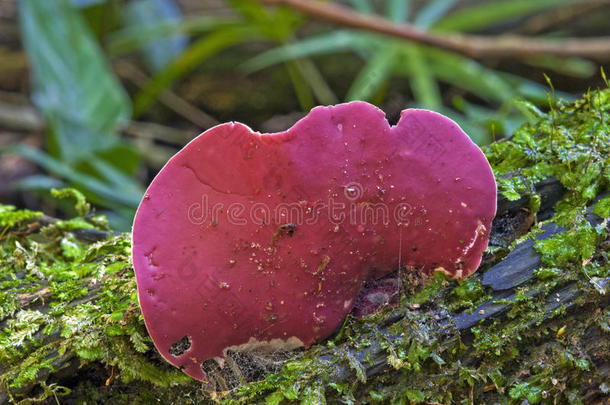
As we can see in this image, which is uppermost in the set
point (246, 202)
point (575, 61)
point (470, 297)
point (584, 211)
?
point (246, 202)

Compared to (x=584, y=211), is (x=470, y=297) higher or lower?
lower

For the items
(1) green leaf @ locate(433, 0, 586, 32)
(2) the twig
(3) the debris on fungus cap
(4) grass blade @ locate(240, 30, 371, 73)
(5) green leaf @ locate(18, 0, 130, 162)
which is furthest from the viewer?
(1) green leaf @ locate(433, 0, 586, 32)

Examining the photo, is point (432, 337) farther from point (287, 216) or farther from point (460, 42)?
point (460, 42)

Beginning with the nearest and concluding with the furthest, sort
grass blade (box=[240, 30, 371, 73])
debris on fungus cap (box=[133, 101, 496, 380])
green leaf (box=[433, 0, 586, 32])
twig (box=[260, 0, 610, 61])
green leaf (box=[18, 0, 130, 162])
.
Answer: debris on fungus cap (box=[133, 101, 496, 380]), green leaf (box=[18, 0, 130, 162]), twig (box=[260, 0, 610, 61]), grass blade (box=[240, 30, 371, 73]), green leaf (box=[433, 0, 586, 32])

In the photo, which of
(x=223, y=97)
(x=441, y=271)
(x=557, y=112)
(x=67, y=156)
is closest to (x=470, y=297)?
(x=441, y=271)

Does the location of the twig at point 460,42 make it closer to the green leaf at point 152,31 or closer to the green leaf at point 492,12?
the green leaf at point 492,12

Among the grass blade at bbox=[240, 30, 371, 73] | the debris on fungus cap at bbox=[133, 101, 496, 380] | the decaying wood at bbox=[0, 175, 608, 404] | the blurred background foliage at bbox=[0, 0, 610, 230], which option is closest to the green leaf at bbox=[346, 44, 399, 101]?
the blurred background foliage at bbox=[0, 0, 610, 230]

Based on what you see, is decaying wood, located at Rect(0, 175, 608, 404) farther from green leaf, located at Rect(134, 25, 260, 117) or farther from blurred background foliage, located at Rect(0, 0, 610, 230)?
green leaf, located at Rect(134, 25, 260, 117)

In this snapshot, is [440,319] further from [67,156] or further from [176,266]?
[67,156]
